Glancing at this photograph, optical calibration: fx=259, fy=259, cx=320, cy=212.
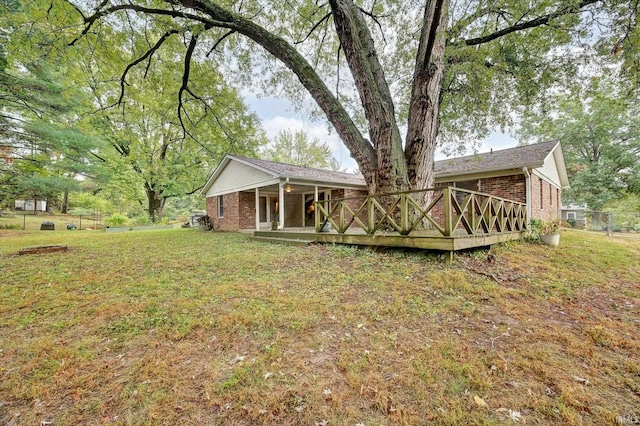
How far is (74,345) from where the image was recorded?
2.52 m

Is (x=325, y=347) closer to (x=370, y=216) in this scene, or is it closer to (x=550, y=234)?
(x=370, y=216)

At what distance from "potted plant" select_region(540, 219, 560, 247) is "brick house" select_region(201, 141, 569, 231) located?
1418mm

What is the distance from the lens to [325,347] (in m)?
2.47

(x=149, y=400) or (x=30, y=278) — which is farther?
(x=30, y=278)

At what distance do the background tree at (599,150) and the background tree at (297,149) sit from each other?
807 inches

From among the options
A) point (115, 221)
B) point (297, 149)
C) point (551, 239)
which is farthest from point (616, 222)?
point (115, 221)

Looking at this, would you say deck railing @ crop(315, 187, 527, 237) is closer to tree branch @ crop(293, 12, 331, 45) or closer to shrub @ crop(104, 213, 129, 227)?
tree branch @ crop(293, 12, 331, 45)

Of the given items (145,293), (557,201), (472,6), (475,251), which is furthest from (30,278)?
(557,201)

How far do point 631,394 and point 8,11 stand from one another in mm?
12273

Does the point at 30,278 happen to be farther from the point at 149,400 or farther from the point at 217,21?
the point at 217,21

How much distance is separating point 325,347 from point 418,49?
7.23 meters

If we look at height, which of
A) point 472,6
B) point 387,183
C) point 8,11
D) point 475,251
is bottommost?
point 475,251

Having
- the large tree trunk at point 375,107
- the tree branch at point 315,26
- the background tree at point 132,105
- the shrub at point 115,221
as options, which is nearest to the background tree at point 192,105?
the background tree at point 132,105

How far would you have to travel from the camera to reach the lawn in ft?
5.77
